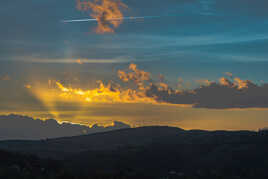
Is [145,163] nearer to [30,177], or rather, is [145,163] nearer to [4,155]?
[4,155]

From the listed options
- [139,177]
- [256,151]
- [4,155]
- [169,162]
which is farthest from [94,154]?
[139,177]

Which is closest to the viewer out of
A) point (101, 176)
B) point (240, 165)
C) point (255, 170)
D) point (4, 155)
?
point (101, 176)

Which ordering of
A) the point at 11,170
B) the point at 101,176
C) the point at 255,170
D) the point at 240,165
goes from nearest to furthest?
the point at 101,176 < the point at 11,170 < the point at 255,170 < the point at 240,165

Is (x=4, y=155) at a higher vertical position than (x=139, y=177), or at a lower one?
higher

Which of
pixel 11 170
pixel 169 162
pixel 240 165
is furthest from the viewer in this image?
pixel 169 162

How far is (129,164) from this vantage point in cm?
16938

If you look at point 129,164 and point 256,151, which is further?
point 256,151

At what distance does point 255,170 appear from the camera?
151500 millimetres

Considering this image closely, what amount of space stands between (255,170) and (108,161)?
200ft

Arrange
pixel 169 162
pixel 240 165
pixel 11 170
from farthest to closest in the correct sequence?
1. pixel 169 162
2. pixel 240 165
3. pixel 11 170

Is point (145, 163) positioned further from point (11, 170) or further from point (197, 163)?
point (11, 170)

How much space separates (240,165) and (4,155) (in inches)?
4419

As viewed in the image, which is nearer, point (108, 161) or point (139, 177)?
point (139, 177)

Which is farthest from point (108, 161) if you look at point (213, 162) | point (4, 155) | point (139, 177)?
point (139, 177)
